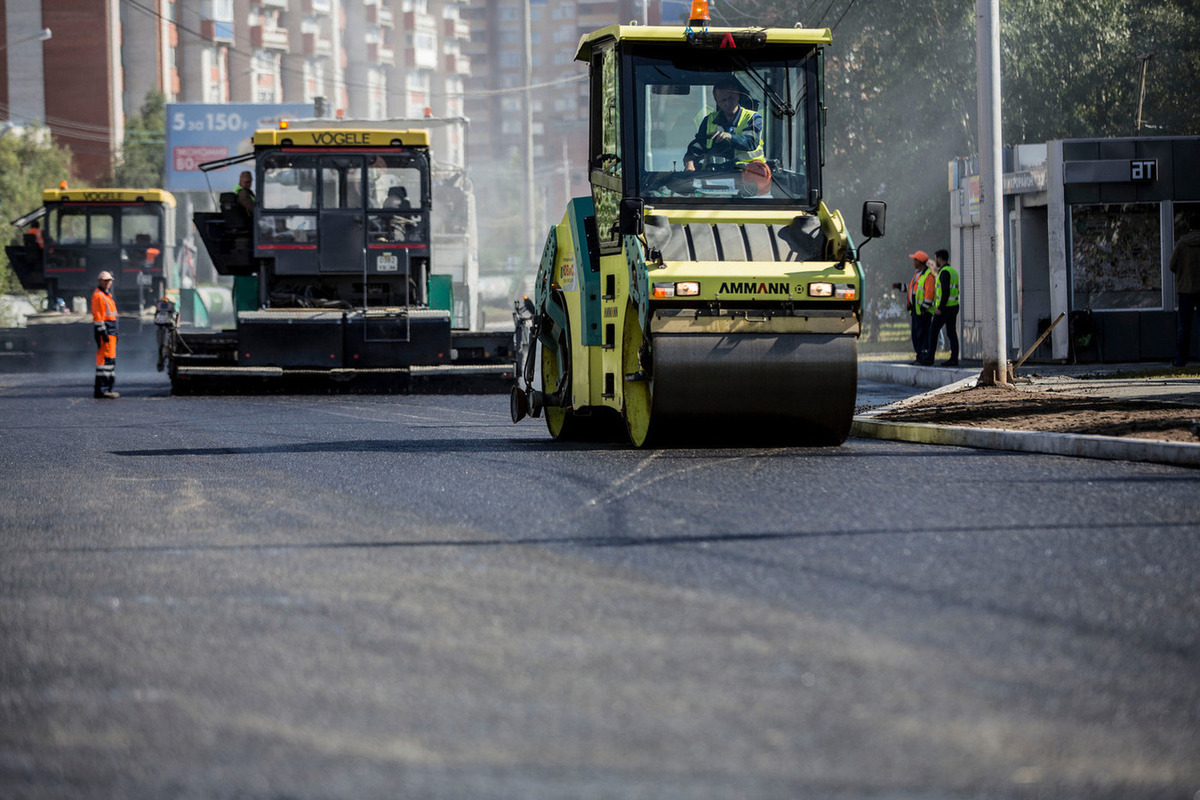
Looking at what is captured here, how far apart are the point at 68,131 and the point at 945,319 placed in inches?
2346

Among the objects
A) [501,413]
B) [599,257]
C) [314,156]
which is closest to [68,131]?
[314,156]

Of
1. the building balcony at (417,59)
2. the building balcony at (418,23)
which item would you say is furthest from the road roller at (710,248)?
the building balcony at (418,23)

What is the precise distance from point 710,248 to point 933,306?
1117cm

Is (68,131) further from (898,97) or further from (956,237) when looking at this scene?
(956,237)

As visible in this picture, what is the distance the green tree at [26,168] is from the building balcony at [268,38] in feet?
95.3

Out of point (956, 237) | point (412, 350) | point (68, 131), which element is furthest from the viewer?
point (68, 131)

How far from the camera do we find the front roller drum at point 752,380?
1080cm

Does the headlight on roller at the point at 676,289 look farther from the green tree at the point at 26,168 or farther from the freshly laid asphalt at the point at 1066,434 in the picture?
the green tree at the point at 26,168

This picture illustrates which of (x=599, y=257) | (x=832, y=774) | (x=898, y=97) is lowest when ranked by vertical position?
(x=832, y=774)

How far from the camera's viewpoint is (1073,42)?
3631 centimetres

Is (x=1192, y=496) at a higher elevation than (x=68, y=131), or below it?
below

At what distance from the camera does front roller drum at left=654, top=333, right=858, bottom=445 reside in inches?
425

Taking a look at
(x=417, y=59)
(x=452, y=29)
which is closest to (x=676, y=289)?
(x=417, y=59)

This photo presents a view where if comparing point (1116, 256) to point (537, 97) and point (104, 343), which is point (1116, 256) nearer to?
point (104, 343)
